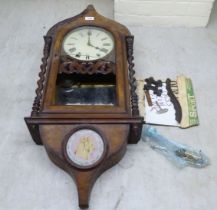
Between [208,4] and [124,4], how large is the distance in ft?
0.89

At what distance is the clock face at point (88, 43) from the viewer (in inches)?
33.1

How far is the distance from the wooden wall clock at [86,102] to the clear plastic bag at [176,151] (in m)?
0.05

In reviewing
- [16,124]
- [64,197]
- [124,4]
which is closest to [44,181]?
[64,197]

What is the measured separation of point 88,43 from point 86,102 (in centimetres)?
19

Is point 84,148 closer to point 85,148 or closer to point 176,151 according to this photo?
point 85,148

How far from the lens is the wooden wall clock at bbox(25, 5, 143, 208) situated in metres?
0.68

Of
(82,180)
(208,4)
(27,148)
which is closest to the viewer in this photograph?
(82,180)

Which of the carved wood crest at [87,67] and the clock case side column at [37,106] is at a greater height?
the carved wood crest at [87,67]

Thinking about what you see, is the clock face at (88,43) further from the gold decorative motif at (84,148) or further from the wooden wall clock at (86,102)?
the gold decorative motif at (84,148)

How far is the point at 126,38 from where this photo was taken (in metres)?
0.91

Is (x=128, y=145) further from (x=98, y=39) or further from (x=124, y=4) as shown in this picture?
(x=124, y=4)

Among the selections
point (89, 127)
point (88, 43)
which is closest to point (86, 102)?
point (89, 127)

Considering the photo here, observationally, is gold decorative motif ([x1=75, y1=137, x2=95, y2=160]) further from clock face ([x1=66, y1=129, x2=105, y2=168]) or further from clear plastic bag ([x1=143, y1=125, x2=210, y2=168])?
clear plastic bag ([x1=143, y1=125, x2=210, y2=168])

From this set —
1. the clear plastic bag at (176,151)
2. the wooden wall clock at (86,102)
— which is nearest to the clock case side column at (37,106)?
the wooden wall clock at (86,102)
